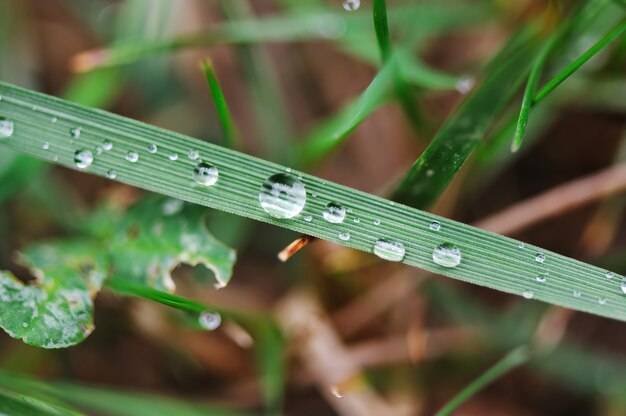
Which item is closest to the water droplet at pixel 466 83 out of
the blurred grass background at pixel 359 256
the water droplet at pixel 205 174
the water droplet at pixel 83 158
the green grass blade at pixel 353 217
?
the blurred grass background at pixel 359 256

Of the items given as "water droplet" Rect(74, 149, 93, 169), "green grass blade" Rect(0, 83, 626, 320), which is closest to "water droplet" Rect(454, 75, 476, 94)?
"green grass blade" Rect(0, 83, 626, 320)

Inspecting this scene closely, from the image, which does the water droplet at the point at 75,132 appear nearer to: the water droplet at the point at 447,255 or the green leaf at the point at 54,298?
the green leaf at the point at 54,298

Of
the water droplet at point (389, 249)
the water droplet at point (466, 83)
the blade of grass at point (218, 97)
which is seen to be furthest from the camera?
the water droplet at point (466, 83)

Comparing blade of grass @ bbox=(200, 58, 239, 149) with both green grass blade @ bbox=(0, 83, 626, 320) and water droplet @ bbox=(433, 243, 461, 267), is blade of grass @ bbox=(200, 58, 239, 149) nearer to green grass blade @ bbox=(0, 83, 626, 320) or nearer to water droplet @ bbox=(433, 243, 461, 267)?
green grass blade @ bbox=(0, 83, 626, 320)

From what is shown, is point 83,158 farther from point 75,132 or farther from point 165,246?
point 165,246

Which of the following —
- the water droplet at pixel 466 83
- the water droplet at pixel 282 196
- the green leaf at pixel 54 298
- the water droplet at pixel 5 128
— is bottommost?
the green leaf at pixel 54 298

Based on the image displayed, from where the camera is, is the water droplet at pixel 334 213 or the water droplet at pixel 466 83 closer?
the water droplet at pixel 334 213

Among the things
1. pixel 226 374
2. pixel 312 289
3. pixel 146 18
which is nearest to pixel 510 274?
pixel 312 289

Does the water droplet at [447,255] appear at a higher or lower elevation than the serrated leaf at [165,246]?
lower
